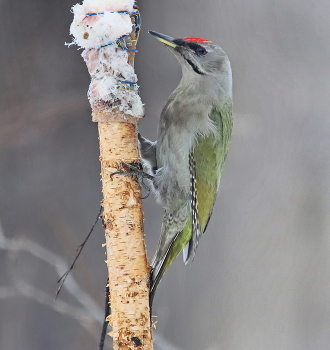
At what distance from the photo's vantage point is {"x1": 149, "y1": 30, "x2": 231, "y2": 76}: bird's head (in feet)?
6.52

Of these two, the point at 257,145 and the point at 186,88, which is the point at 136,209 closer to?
the point at 186,88

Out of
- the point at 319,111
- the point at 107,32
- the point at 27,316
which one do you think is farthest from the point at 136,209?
the point at 319,111

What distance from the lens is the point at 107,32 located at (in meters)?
1.44

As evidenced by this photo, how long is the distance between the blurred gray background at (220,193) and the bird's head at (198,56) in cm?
84

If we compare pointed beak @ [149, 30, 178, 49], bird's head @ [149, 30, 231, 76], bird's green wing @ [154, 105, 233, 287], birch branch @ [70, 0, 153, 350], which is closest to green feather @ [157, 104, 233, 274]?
bird's green wing @ [154, 105, 233, 287]

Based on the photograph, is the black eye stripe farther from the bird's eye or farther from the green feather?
the green feather

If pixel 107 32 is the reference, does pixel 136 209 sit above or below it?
below

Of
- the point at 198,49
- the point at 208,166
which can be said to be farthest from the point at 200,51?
the point at 208,166

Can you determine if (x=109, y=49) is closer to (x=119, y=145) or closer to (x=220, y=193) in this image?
(x=119, y=145)

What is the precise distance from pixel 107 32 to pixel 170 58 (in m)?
1.59

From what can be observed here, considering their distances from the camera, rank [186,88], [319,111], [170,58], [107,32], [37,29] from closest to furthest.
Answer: [107,32], [186,88], [37,29], [170,58], [319,111]

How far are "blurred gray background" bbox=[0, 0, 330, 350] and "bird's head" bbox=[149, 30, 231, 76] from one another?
840 mm

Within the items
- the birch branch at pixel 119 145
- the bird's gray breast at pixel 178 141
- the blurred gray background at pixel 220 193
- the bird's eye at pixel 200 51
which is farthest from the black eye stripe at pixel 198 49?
the blurred gray background at pixel 220 193

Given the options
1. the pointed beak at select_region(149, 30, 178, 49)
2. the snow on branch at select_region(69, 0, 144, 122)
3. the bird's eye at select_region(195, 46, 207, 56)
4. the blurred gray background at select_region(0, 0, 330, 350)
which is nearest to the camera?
the snow on branch at select_region(69, 0, 144, 122)
